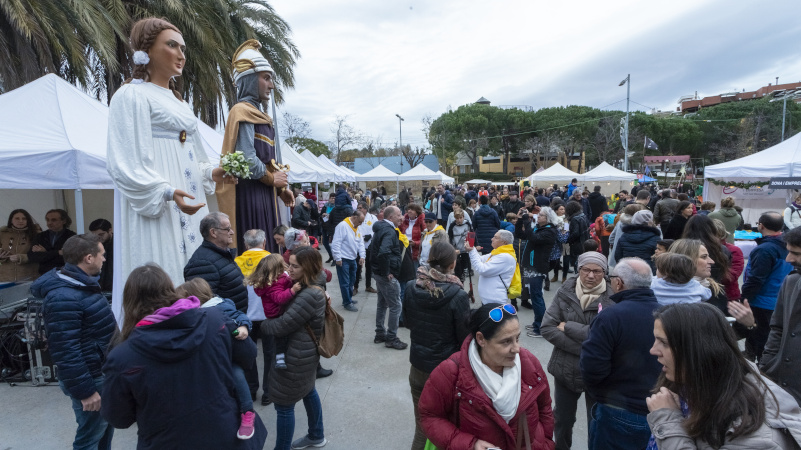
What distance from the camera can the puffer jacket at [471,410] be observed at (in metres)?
1.90

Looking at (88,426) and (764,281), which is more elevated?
(764,281)

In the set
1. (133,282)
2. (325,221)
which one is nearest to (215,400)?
(133,282)

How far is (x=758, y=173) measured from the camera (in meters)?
10.2

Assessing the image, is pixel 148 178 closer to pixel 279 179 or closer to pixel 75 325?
pixel 75 325

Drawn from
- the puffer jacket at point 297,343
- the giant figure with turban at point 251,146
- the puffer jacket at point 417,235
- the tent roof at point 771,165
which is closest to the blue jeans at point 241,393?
the puffer jacket at point 297,343

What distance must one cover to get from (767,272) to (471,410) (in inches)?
138

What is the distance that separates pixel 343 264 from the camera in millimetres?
7016

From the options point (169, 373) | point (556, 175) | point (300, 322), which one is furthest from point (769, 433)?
point (556, 175)

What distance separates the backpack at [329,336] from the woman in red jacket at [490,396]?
128cm

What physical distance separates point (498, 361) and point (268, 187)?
295 centimetres

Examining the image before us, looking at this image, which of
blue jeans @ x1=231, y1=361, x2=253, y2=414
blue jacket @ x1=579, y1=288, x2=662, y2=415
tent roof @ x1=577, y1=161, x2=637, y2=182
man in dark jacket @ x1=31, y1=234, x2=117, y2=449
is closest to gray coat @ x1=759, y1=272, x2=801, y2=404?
blue jacket @ x1=579, y1=288, x2=662, y2=415

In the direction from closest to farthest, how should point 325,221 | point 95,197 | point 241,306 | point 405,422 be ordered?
point 241,306 → point 405,422 → point 95,197 → point 325,221

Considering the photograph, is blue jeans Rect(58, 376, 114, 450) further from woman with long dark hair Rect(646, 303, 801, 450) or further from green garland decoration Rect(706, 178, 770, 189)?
green garland decoration Rect(706, 178, 770, 189)

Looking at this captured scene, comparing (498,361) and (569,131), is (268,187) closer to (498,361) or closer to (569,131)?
(498,361)
